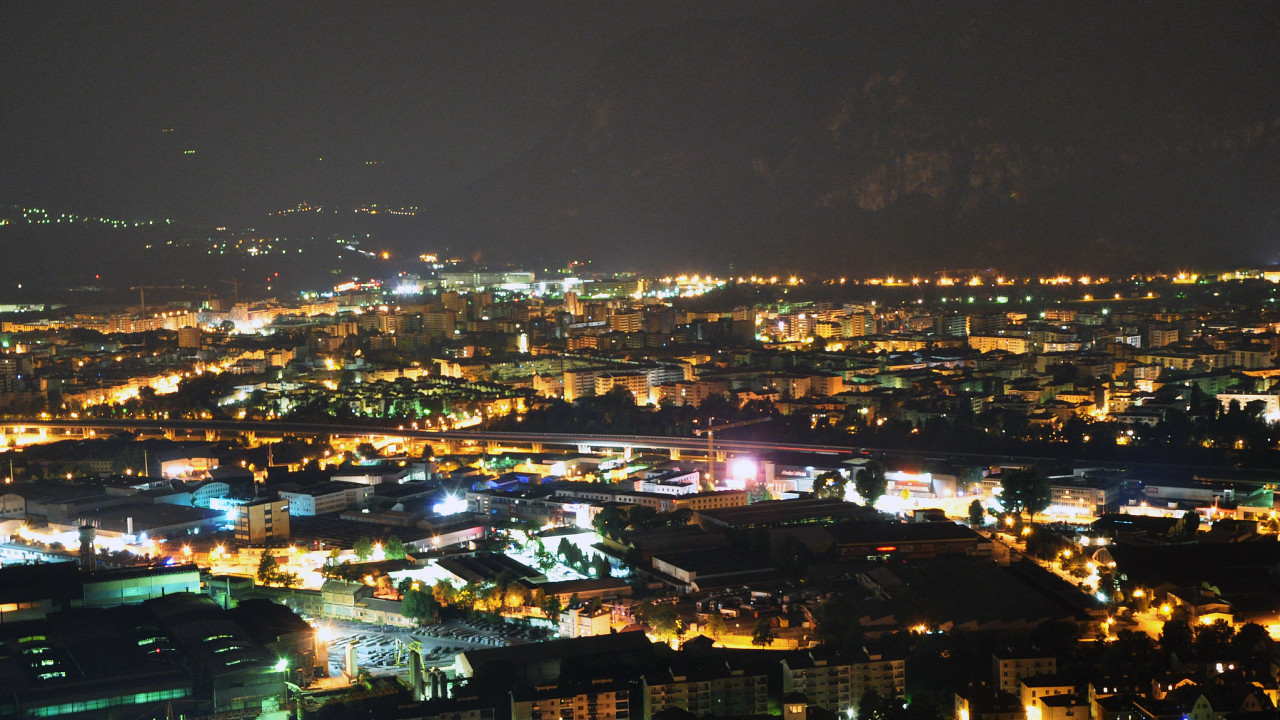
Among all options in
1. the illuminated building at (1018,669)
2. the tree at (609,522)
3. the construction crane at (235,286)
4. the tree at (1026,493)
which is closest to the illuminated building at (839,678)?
the illuminated building at (1018,669)

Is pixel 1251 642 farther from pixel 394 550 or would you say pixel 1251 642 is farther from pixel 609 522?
pixel 394 550

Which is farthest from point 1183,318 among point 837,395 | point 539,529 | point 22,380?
point 22,380

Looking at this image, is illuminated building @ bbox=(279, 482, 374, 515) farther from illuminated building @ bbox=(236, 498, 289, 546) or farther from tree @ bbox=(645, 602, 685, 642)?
tree @ bbox=(645, 602, 685, 642)

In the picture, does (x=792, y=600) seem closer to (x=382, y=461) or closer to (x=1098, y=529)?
(x=1098, y=529)

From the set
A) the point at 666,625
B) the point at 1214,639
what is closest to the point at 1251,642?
the point at 1214,639

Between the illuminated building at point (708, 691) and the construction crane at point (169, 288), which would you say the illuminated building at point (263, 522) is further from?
the construction crane at point (169, 288)

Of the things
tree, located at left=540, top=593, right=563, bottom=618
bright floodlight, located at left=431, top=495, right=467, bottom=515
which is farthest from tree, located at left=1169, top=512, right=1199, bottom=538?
bright floodlight, located at left=431, top=495, right=467, bottom=515
